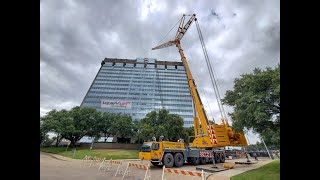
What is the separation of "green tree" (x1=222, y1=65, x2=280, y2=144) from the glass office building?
3283 inches

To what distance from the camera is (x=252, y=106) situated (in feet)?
46.8

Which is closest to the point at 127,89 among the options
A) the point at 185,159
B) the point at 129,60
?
the point at 129,60

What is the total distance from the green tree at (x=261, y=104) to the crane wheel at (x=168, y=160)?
18.6ft

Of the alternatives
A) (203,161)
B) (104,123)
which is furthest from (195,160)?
(104,123)

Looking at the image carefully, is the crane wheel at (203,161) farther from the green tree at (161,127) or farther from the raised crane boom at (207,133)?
the green tree at (161,127)

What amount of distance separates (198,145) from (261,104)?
359 inches

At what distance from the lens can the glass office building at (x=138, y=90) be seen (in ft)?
345

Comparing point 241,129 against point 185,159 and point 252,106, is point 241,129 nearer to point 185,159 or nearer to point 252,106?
point 252,106

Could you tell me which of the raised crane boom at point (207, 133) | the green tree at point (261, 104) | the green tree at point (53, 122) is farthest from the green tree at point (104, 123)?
the green tree at point (261, 104)

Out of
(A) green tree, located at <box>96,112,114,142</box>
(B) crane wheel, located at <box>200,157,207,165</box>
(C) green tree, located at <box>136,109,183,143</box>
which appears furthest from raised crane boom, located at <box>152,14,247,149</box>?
(A) green tree, located at <box>96,112,114,142</box>
